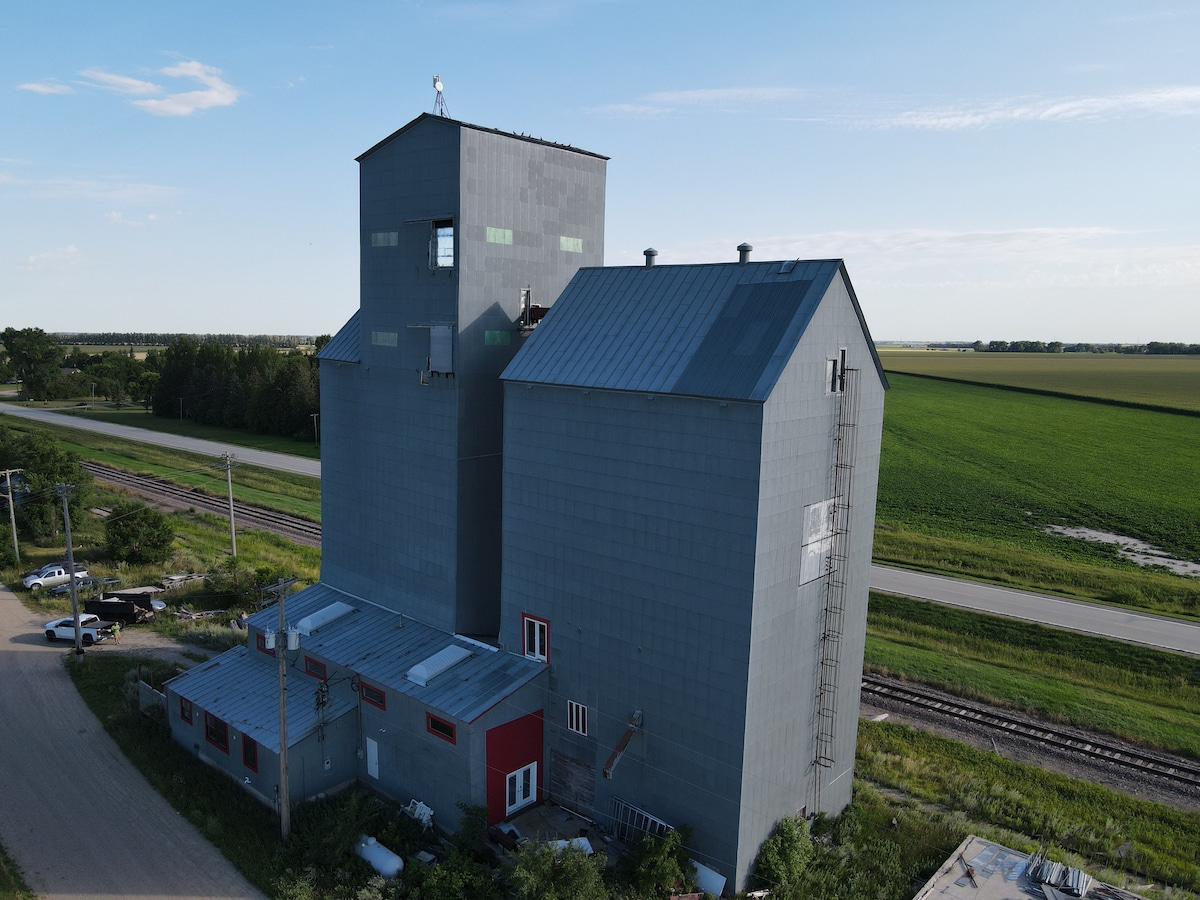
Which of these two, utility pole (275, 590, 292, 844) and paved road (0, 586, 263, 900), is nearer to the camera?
paved road (0, 586, 263, 900)

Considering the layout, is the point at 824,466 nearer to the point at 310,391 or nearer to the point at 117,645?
the point at 117,645

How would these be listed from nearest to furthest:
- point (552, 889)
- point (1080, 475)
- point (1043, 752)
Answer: point (552, 889)
point (1043, 752)
point (1080, 475)

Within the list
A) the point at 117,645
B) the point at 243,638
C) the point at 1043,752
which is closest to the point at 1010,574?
the point at 1043,752

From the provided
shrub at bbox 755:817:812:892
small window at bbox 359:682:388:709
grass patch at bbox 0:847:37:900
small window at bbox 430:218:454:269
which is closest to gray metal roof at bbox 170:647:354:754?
small window at bbox 359:682:388:709

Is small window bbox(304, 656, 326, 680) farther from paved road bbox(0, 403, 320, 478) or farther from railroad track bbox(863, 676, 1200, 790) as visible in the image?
paved road bbox(0, 403, 320, 478)

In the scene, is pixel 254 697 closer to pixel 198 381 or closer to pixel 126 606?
pixel 126 606

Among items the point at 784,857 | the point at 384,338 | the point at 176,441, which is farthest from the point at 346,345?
the point at 176,441
